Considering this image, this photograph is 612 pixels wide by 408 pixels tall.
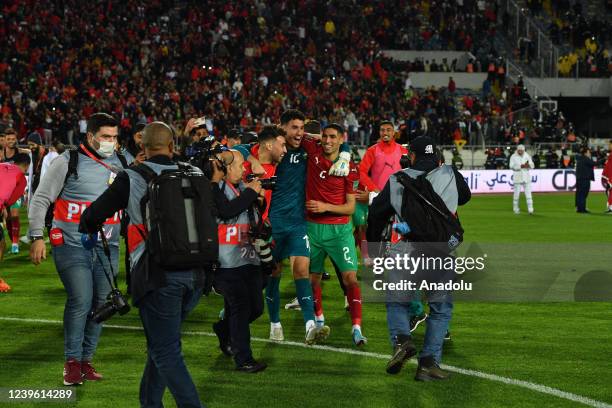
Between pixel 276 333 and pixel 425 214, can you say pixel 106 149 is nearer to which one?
pixel 425 214

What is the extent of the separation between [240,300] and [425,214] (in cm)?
178

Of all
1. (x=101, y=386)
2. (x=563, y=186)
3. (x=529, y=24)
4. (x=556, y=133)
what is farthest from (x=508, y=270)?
(x=529, y=24)

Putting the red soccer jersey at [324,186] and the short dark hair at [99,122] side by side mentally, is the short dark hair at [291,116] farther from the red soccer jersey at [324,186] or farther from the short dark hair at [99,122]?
the short dark hair at [99,122]

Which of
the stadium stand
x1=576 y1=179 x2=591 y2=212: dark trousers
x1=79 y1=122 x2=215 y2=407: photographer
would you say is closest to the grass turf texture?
x1=79 y1=122 x2=215 y2=407: photographer

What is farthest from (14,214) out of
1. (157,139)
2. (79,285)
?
(157,139)

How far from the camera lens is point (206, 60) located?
145 ft

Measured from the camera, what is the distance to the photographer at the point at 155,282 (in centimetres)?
639

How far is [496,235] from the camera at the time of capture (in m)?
22.4

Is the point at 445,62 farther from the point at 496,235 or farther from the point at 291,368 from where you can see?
the point at 291,368

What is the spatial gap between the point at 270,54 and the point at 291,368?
38215mm

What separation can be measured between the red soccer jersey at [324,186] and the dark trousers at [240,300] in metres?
1.58

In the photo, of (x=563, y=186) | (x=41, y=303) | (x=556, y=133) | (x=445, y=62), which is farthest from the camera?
(x=445, y=62)

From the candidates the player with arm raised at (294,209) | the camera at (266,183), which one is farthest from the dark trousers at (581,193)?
the camera at (266,183)

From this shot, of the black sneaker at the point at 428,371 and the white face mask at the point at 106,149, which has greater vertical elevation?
the white face mask at the point at 106,149
